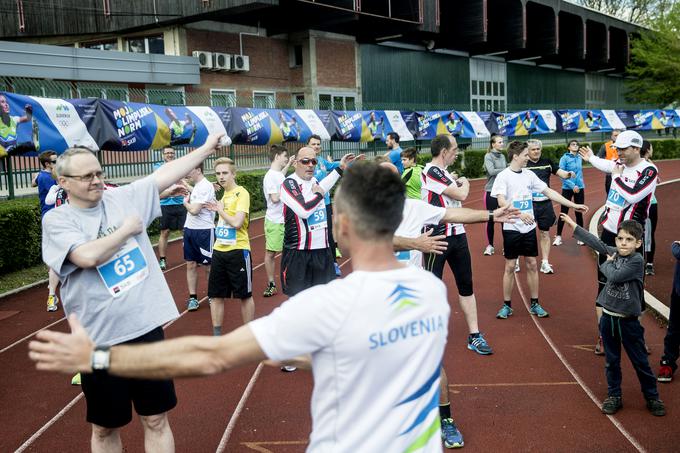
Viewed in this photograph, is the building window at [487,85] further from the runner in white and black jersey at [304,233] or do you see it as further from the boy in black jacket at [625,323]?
the boy in black jacket at [625,323]

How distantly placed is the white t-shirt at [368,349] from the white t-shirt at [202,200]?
17.5 feet

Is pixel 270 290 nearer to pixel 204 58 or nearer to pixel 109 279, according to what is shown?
pixel 109 279

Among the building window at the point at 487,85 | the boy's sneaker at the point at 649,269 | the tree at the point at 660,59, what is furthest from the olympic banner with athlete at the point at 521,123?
the boy's sneaker at the point at 649,269

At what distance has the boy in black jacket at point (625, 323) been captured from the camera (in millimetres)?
4984

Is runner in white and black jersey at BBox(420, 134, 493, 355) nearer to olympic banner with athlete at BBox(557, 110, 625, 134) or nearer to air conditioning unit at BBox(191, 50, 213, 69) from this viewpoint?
air conditioning unit at BBox(191, 50, 213, 69)

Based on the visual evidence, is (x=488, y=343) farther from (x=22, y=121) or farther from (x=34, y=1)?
(x=34, y=1)

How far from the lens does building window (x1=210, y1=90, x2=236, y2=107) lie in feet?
59.8

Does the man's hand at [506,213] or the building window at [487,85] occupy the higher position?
the building window at [487,85]

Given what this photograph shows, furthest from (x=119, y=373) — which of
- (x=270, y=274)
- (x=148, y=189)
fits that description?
(x=270, y=274)

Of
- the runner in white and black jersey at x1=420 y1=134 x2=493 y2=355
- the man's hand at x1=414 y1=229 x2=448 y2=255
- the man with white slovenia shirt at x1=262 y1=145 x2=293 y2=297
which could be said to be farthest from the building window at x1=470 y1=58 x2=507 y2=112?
the man's hand at x1=414 y1=229 x2=448 y2=255

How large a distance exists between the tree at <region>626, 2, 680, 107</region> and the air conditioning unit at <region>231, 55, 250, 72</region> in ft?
96.8

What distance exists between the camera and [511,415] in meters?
5.06

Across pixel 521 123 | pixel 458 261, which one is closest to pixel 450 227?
pixel 458 261

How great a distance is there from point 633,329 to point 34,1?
99.5ft
